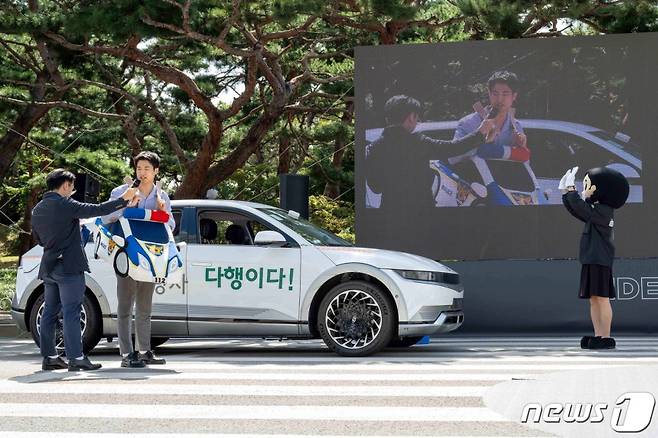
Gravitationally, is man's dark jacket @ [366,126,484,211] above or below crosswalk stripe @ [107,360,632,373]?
above

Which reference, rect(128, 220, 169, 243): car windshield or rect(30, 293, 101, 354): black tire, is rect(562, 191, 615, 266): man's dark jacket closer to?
rect(128, 220, 169, 243): car windshield

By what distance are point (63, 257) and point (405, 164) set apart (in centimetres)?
719

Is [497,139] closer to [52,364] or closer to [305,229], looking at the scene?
[305,229]

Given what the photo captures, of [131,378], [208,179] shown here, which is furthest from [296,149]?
[131,378]

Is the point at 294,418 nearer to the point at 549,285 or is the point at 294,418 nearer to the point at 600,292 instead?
the point at 600,292

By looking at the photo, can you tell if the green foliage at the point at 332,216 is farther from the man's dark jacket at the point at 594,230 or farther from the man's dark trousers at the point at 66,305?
the man's dark trousers at the point at 66,305

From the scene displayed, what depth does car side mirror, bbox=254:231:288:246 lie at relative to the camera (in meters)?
11.5

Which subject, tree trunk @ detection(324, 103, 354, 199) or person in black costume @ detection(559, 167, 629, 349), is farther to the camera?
tree trunk @ detection(324, 103, 354, 199)

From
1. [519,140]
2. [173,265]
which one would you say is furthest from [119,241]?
[519,140]

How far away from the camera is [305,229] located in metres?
12.2

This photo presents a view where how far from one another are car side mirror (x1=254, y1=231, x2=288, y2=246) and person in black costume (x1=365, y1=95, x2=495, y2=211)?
4.92 meters

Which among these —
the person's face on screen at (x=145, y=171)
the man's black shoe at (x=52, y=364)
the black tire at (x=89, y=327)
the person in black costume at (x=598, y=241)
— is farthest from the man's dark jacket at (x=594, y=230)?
the man's black shoe at (x=52, y=364)

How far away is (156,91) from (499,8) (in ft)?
53.1

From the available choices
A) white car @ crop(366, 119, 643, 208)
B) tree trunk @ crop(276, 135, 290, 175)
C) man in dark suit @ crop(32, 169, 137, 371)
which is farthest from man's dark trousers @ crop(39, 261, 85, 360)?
tree trunk @ crop(276, 135, 290, 175)
